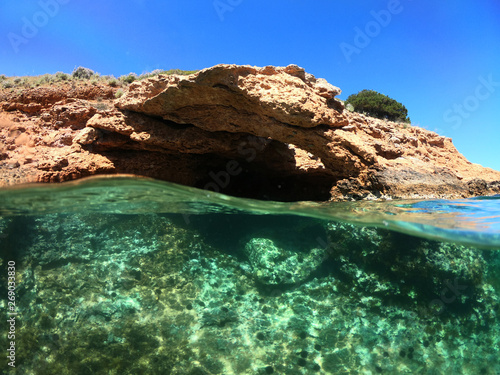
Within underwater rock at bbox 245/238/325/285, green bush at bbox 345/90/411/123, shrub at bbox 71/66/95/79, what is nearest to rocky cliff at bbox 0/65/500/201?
underwater rock at bbox 245/238/325/285

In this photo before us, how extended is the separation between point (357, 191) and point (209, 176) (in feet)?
15.9

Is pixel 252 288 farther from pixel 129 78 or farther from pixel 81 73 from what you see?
pixel 81 73

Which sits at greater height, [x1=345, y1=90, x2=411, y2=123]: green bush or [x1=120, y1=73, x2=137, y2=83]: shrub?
[x1=345, y1=90, x2=411, y2=123]: green bush

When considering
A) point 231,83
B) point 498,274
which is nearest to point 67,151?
point 231,83

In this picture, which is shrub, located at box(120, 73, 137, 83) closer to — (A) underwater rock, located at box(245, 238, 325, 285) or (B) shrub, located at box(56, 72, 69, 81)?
(B) shrub, located at box(56, 72, 69, 81)

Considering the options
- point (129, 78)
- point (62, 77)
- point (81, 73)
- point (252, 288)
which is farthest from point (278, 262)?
point (81, 73)

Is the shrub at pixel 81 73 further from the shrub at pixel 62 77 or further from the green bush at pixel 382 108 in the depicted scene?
the green bush at pixel 382 108

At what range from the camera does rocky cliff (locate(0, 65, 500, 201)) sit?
717 centimetres

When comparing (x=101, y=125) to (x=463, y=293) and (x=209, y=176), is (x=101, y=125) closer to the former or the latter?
(x=209, y=176)

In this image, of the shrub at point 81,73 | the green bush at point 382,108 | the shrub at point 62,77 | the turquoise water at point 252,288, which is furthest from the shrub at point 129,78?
→ the green bush at point 382,108

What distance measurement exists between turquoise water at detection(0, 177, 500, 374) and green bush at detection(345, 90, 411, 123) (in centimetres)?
1236

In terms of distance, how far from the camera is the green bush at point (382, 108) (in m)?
19.8

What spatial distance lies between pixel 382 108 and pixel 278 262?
1605 centimetres

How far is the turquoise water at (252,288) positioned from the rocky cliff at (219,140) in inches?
29.0
